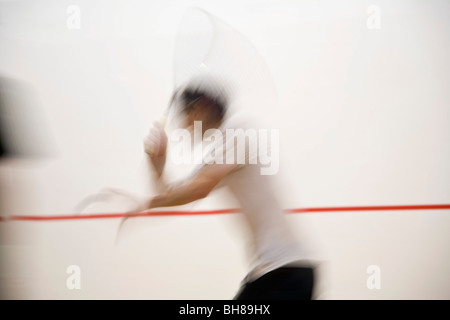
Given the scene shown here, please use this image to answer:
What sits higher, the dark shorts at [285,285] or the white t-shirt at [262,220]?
the white t-shirt at [262,220]

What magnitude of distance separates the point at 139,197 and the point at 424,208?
1.15 m

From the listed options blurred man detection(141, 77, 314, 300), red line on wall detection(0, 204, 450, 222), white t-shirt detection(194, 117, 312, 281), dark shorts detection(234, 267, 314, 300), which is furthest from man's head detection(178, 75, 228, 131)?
dark shorts detection(234, 267, 314, 300)

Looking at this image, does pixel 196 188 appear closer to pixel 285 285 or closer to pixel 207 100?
pixel 207 100

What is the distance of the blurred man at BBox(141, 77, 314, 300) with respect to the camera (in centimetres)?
178

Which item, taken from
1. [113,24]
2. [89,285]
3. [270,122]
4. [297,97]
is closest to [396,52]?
[297,97]

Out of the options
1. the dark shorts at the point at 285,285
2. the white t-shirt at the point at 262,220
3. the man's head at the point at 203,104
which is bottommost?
the dark shorts at the point at 285,285

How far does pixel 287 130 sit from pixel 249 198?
35cm

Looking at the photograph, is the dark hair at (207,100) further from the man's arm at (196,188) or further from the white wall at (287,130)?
the man's arm at (196,188)

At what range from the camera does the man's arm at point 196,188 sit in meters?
1.87

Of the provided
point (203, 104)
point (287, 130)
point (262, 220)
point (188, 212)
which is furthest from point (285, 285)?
point (203, 104)

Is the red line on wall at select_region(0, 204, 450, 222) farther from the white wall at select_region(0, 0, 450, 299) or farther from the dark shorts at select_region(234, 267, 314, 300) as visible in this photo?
the dark shorts at select_region(234, 267, 314, 300)

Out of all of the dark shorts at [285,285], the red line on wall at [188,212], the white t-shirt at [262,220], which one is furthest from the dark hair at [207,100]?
the dark shorts at [285,285]

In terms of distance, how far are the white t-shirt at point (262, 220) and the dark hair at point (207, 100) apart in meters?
0.17
